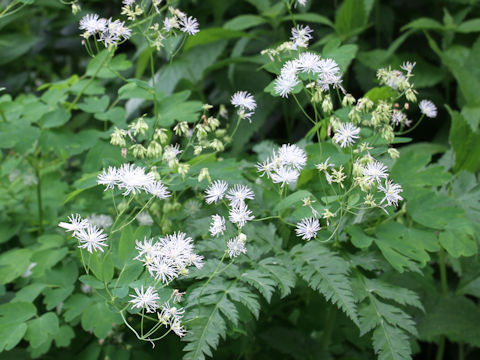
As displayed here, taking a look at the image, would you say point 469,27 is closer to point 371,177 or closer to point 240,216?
point 371,177

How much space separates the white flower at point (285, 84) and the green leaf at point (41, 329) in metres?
0.69

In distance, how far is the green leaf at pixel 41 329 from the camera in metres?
1.15

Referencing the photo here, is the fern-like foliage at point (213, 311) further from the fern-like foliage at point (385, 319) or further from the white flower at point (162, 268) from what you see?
the fern-like foliage at point (385, 319)

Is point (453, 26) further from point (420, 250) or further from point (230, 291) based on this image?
point (230, 291)

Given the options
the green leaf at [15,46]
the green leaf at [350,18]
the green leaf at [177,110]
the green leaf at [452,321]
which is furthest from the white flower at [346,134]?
the green leaf at [15,46]

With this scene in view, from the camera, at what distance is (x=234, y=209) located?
1.01 metres

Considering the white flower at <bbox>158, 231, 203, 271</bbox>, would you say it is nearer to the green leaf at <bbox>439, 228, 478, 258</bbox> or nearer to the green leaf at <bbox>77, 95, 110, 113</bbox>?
the green leaf at <bbox>439, 228, 478, 258</bbox>

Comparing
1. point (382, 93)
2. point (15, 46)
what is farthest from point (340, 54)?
point (15, 46)

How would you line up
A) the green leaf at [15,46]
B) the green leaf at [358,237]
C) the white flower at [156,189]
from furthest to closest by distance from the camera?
1. the green leaf at [15,46]
2. the green leaf at [358,237]
3. the white flower at [156,189]

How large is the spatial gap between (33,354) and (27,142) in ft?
1.75

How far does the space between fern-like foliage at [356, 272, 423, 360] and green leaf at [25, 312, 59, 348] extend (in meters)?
0.65

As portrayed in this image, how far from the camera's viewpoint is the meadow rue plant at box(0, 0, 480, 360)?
1028 millimetres

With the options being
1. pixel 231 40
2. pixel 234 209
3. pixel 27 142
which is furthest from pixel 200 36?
pixel 234 209

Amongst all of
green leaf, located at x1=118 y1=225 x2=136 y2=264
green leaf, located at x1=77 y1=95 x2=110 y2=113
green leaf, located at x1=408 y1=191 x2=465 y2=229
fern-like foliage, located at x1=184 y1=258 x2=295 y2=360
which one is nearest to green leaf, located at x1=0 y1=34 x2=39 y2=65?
green leaf, located at x1=77 y1=95 x2=110 y2=113
